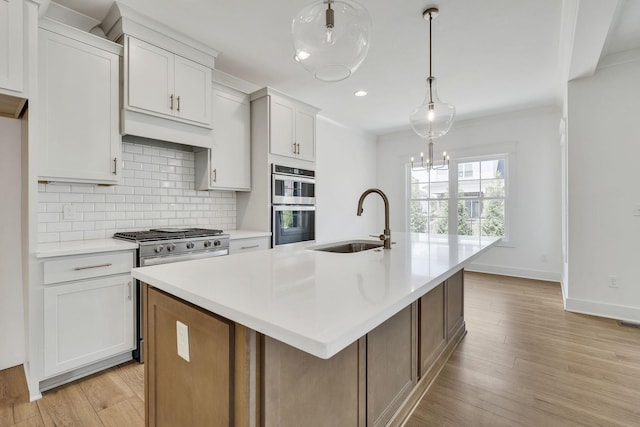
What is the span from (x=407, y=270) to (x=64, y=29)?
2.74m

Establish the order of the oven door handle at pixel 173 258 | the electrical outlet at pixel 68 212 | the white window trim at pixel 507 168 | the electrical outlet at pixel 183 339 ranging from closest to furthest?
1. the electrical outlet at pixel 183 339
2. the oven door handle at pixel 173 258
3. the electrical outlet at pixel 68 212
4. the white window trim at pixel 507 168

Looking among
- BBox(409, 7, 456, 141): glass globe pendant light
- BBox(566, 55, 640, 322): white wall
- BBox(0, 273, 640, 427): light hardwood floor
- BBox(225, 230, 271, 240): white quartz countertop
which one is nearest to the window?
BBox(566, 55, 640, 322): white wall

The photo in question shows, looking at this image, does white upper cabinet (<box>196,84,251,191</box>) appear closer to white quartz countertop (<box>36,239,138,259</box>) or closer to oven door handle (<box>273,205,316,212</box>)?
oven door handle (<box>273,205,316,212</box>)

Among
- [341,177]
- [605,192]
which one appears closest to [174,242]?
[341,177]

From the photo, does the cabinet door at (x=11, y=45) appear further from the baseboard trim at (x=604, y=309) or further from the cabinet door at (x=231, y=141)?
the baseboard trim at (x=604, y=309)

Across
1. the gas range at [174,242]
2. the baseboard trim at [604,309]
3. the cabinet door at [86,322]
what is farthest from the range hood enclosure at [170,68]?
the baseboard trim at [604,309]

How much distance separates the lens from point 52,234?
235cm

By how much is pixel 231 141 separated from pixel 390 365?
8.83 feet

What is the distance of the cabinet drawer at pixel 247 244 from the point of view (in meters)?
2.96

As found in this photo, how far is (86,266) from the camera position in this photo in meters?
2.06

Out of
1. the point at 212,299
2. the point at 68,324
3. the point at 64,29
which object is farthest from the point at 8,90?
the point at 212,299

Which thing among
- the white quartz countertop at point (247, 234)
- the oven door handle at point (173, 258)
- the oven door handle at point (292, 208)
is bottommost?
the oven door handle at point (173, 258)

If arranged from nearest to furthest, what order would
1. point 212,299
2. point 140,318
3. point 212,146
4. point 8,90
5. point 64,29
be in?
point 212,299, point 8,90, point 64,29, point 140,318, point 212,146

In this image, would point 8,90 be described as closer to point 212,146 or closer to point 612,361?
point 212,146
